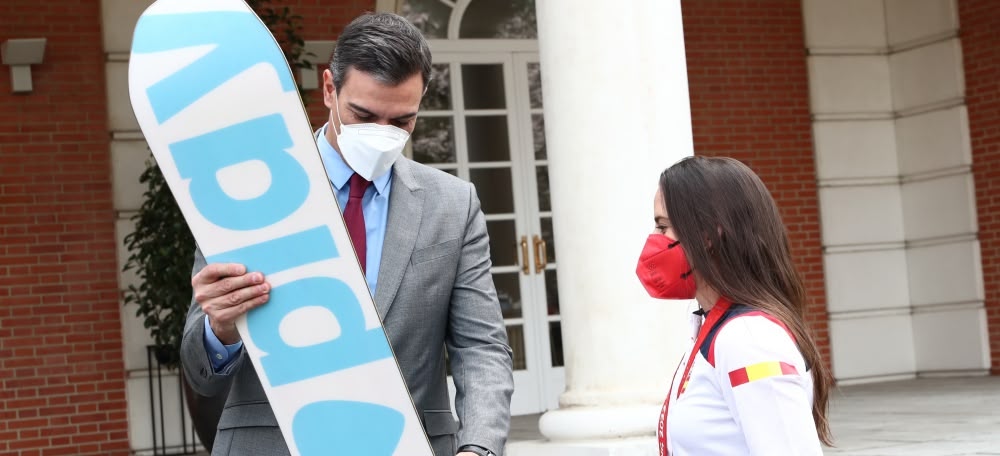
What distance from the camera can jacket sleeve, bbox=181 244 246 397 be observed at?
189 centimetres

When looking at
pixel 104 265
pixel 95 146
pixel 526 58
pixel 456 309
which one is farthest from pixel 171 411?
pixel 456 309

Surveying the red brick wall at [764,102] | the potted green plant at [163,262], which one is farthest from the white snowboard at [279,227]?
the red brick wall at [764,102]

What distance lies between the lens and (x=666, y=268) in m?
1.97

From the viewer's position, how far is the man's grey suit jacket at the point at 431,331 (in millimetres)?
1939

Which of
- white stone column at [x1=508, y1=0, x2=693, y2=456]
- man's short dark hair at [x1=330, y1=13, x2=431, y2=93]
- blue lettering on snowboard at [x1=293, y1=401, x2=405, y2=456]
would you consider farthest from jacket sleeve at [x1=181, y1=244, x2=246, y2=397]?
white stone column at [x1=508, y1=0, x2=693, y2=456]

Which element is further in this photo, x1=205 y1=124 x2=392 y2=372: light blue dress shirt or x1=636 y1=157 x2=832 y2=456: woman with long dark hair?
x1=205 y1=124 x2=392 y2=372: light blue dress shirt

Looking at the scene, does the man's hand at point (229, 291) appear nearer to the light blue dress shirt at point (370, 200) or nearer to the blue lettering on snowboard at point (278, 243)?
the blue lettering on snowboard at point (278, 243)

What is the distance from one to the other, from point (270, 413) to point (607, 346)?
→ 3.24m

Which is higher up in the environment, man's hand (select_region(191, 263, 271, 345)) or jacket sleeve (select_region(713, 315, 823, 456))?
→ man's hand (select_region(191, 263, 271, 345))

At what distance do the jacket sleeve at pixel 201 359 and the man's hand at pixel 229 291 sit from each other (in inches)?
3.1

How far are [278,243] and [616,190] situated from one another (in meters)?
3.33

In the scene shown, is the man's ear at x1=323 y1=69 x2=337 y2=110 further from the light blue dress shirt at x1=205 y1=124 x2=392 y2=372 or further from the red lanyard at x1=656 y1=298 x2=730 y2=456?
the red lanyard at x1=656 y1=298 x2=730 y2=456

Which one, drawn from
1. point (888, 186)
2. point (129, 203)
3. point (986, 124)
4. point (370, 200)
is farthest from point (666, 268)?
point (888, 186)

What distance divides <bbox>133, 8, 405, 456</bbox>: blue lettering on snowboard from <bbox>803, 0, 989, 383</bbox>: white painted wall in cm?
845
